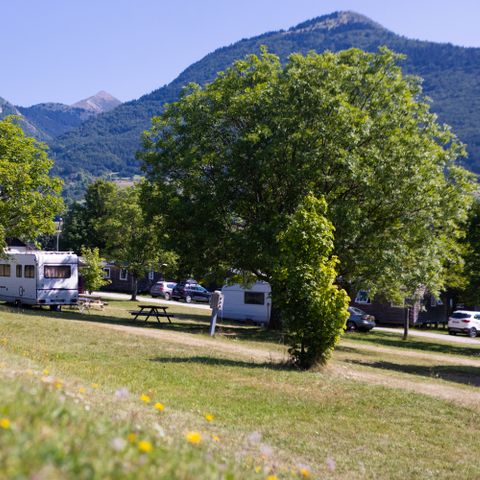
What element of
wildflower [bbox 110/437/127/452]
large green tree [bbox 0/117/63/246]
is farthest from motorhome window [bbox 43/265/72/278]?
wildflower [bbox 110/437/127/452]

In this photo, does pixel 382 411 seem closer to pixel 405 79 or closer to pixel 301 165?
pixel 301 165

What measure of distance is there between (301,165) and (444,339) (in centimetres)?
1892

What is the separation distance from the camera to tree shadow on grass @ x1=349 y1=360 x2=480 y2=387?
63.2ft

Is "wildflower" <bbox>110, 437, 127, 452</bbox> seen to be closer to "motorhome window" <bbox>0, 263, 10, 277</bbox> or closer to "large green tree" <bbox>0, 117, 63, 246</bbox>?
"large green tree" <bbox>0, 117, 63, 246</bbox>

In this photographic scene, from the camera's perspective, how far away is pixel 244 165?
27312 mm

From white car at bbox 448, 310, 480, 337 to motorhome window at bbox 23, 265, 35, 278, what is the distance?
2807cm

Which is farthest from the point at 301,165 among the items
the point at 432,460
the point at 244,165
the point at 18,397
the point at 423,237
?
the point at 18,397

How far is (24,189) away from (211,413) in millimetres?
23187

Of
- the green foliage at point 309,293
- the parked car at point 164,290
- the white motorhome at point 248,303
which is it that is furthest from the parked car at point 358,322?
the green foliage at point 309,293

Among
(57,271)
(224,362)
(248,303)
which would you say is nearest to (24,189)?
(57,271)

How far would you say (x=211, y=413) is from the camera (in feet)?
31.9

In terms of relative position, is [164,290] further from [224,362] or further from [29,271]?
[224,362]

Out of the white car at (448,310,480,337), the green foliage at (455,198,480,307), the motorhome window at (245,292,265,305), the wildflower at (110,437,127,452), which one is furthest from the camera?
the white car at (448,310,480,337)

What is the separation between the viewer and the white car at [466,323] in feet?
144
